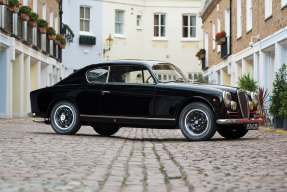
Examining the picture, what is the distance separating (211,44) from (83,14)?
10076 mm

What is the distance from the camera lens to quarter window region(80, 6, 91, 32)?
40375 mm

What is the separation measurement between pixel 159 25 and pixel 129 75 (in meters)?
32.4

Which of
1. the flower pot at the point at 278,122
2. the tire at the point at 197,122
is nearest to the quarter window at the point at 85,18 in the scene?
the flower pot at the point at 278,122

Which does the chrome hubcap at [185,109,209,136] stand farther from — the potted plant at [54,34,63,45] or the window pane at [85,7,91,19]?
the window pane at [85,7,91,19]

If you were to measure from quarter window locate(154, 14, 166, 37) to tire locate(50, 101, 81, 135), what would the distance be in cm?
3191

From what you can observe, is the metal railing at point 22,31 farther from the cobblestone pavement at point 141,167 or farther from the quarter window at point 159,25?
the cobblestone pavement at point 141,167

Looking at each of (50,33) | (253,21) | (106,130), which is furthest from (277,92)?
(50,33)

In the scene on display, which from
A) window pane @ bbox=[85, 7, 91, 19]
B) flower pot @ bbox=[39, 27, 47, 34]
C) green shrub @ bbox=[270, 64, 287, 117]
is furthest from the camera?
window pane @ bbox=[85, 7, 91, 19]

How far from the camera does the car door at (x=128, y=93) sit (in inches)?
437

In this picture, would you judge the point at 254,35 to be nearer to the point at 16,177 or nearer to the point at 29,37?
the point at 29,37

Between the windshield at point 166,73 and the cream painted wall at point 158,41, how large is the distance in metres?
30.4

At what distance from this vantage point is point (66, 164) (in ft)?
22.5

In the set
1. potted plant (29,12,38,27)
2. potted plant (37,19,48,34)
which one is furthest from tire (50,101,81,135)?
potted plant (37,19,48,34)

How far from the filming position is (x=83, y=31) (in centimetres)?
4053
